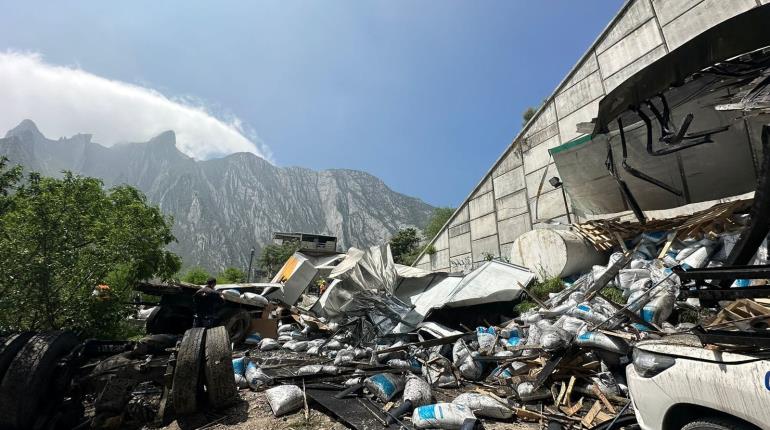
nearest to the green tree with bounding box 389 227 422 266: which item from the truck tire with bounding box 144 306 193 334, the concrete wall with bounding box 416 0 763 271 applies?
the concrete wall with bounding box 416 0 763 271

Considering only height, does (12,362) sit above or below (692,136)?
below

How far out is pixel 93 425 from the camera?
3295mm

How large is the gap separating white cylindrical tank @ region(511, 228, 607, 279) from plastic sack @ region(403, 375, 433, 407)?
5576 millimetres

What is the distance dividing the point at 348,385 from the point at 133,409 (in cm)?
240

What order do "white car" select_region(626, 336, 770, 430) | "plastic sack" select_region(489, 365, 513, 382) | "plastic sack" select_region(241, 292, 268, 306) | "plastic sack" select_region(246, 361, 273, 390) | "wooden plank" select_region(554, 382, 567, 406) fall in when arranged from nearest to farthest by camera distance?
"white car" select_region(626, 336, 770, 430), "wooden plank" select_region(554, 382, 567, 406), "plastic sack" select_region(246, 361, 273, 390), "plastic sack" select_region(489, 365, 513, 382), "plastic sack" select_region(241, 292, 268, 306)

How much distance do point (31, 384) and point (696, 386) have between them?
5.33 metres

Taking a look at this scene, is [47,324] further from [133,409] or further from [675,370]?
[675,370]

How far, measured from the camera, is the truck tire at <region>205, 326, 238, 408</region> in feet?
11.7

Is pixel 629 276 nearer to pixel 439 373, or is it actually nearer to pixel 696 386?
pixel 439 373

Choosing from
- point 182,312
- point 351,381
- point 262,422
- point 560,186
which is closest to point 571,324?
point 351,381

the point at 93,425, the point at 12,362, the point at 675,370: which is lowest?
the point at 93,425

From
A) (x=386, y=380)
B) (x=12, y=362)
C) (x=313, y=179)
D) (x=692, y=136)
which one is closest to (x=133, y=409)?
(x=12, y=362)

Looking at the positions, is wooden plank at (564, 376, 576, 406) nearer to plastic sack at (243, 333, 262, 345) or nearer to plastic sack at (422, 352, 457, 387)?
plastic sack at (422, 352, 457, 387)

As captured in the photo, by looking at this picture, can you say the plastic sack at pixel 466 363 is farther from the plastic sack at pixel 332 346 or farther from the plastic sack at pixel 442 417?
the plastic sack at pixel 332 346
